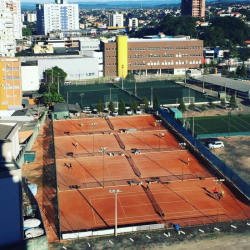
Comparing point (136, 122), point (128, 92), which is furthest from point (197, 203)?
point (128, 92)

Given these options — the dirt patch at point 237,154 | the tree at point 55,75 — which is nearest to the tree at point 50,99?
the tree at point 55,75

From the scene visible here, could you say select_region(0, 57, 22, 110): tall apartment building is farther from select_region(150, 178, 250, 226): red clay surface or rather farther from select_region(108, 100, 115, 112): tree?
select_region(150, 178, 250, 226): red clay surface

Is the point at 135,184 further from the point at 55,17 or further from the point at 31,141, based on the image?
the point at 55,17

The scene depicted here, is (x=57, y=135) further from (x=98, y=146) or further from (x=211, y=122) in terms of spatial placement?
(x=211, y=122)

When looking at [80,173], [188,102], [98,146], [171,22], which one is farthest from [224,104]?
[171,22]

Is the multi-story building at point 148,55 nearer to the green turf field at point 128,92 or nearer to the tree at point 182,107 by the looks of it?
the green turf field at point 128,92

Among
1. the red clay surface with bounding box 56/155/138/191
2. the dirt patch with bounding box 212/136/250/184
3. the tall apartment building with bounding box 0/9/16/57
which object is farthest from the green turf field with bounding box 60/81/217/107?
the tall apartment building with bounding box 0/9/16/57
